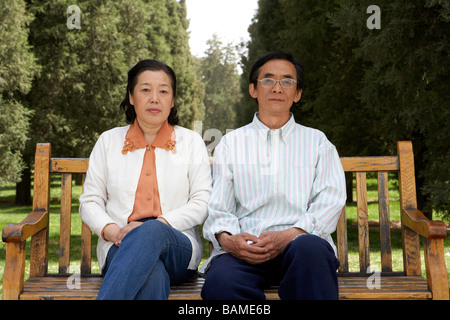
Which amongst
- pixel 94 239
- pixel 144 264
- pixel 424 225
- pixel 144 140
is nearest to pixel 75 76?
pixel 94 239

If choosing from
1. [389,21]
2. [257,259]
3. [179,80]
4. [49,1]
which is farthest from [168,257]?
[179,80]

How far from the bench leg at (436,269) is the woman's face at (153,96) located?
5.68 feet

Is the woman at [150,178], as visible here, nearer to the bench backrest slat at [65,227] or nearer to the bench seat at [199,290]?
the bench seat at [199,290]

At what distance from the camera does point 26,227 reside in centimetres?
305

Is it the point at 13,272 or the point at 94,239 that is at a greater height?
the point at 13,272

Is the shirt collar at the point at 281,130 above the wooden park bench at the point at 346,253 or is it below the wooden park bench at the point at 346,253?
above

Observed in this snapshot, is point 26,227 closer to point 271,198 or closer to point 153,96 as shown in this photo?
point 153,96

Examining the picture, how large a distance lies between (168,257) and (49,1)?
15.0 metres

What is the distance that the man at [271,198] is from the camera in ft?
9.17

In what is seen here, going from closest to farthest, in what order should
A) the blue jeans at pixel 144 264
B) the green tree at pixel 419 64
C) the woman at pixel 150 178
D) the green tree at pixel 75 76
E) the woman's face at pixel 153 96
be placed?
the blue jeans at pixel 144 264, the woman at pixel 150 178, the woman's face at pixel 153 96, the green tree at pixel 419 64, the green tree at pixel 75 76

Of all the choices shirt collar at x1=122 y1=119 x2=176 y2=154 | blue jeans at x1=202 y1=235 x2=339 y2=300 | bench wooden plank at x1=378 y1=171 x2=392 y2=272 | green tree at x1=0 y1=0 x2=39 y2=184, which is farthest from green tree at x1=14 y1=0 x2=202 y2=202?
blue jeans at x1=202 y1=235 x2=339 y2=300

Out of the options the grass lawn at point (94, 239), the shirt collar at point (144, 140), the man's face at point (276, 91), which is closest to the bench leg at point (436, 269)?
the man's face at point (276, 91)

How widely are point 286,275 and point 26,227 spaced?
57.4 inches

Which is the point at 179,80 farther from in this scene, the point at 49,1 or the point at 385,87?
the point at 385,87
